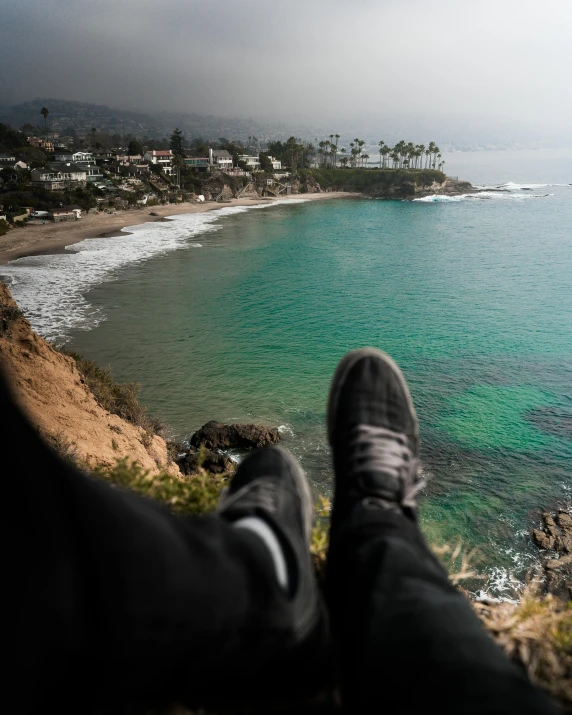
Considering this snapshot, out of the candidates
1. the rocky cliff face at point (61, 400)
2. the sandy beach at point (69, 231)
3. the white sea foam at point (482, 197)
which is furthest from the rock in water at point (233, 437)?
the white sea foam at point (482, 197)

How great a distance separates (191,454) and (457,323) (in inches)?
742

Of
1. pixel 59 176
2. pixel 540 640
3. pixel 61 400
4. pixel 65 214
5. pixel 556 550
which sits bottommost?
pixel 556 550

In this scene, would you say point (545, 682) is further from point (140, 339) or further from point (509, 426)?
point (140, 339)

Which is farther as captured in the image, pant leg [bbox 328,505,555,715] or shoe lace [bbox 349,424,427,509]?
shoe lace [bbox 349,424,427,509]

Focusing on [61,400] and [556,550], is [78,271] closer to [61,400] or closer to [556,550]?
[61,400]

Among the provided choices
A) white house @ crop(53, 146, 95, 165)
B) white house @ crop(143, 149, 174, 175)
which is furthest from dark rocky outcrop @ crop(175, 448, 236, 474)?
white house @ crop(143, 149, 174, 175)

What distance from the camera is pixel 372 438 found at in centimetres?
228

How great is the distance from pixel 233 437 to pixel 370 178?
102599mm

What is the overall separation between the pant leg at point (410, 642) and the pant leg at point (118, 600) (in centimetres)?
23

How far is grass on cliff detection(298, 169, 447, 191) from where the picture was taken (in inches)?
3984

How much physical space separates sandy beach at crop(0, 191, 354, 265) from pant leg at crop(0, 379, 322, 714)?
1674 inches

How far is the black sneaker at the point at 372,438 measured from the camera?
2018 millimetres

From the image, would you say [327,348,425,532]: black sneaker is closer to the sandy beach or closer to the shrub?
the shrub

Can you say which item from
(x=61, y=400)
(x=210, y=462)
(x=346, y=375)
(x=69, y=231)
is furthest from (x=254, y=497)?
(x=69, y=231)
